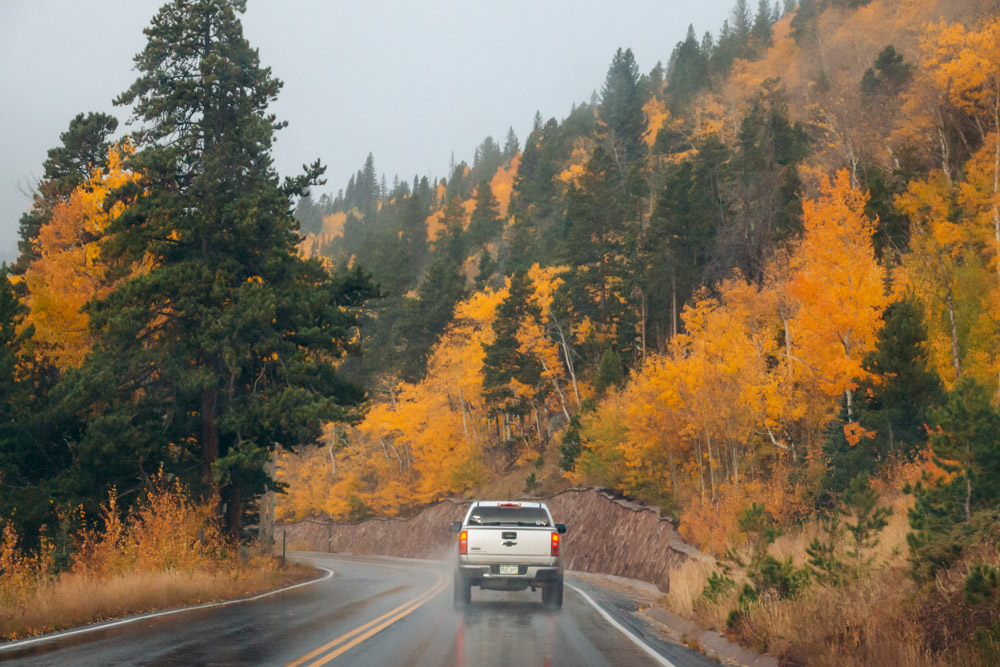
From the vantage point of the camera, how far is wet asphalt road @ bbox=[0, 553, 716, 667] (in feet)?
32.1

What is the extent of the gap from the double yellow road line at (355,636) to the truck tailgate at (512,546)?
1.66m

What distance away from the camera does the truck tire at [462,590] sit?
16688 mm

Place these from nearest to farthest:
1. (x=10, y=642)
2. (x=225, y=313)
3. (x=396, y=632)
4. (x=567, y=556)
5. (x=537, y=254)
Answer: (x=10, y=642) < (x=396, y=632) < (x=225, y=313) < (x=567, y=556) < (x=537, y=254)

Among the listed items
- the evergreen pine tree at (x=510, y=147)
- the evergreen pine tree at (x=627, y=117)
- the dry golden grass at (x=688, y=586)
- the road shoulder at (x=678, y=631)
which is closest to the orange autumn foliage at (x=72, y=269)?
the road shoulder at (x=678, y=631)

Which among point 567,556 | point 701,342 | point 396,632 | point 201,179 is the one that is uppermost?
point 201,179

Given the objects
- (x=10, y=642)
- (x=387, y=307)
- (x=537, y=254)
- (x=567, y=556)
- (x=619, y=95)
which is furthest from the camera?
(x=619, y=95)

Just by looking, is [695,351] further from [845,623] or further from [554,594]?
[845,623]

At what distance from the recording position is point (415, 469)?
217 ft

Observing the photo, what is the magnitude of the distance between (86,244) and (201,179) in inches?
288

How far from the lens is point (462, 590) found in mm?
16828

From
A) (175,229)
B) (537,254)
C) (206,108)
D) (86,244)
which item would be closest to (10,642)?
(175,229)

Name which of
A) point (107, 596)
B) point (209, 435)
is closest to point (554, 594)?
point (107, 596)

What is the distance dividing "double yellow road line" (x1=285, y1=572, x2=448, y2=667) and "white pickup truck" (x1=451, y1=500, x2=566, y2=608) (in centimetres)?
133

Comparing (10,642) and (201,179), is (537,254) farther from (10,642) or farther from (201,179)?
(10,642)
